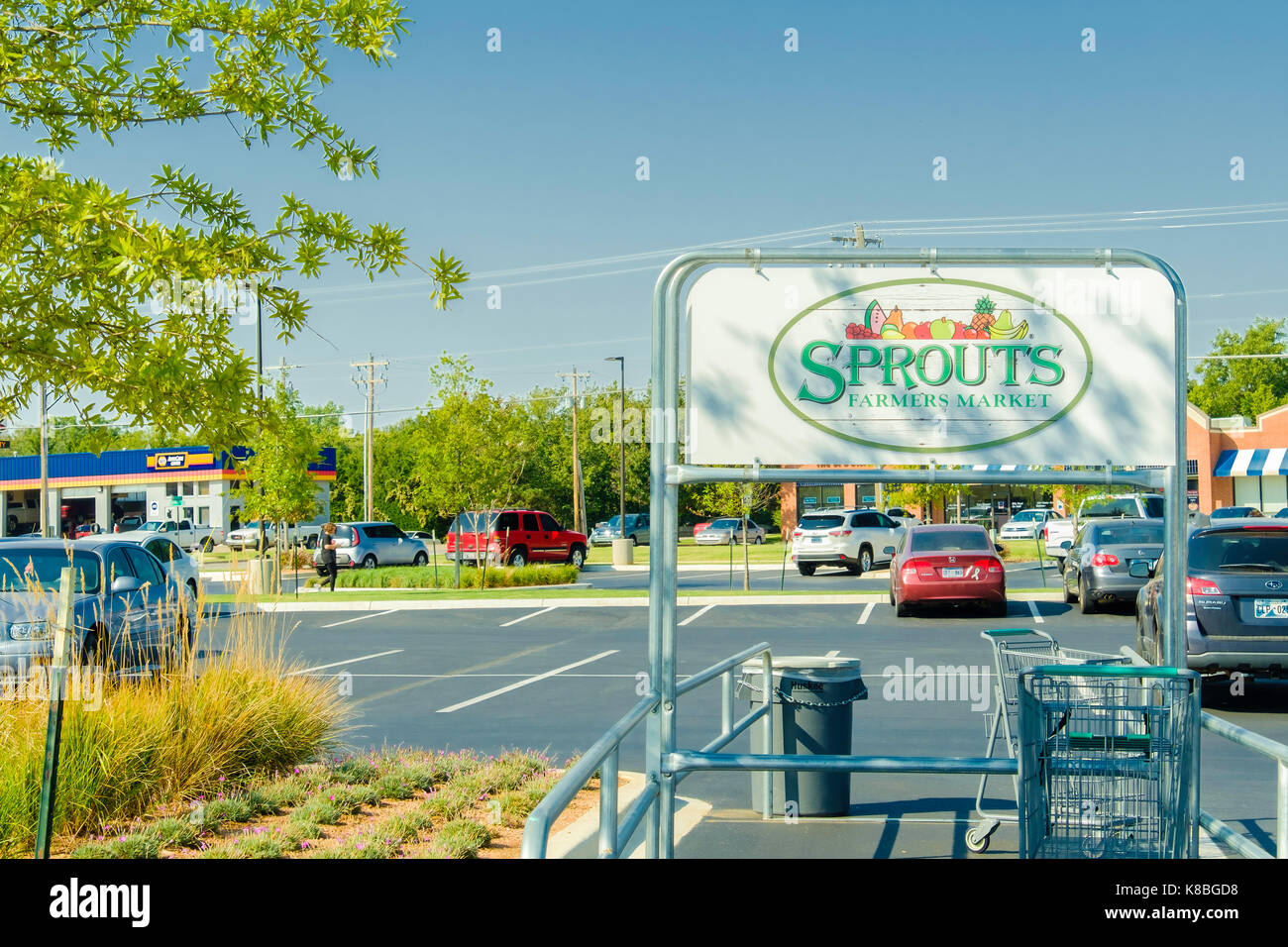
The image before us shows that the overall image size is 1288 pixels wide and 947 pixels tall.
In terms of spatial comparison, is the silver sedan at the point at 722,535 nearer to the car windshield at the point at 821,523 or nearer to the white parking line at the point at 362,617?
the car windshield at the point at 821,523

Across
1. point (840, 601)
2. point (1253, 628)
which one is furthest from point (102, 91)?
point (840, 601)

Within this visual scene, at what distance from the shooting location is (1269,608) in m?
9.54

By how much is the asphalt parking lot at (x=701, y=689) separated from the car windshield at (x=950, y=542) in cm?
117

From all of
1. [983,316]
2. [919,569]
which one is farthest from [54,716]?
[919,569]

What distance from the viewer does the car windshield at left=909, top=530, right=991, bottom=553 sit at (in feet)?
62.7

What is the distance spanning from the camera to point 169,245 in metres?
4.47

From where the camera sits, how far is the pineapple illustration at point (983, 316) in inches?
192

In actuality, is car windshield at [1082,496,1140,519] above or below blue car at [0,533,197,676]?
above

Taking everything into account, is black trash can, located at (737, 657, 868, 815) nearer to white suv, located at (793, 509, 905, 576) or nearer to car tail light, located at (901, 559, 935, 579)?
car tail light, located at (901, 559, 935, 579)

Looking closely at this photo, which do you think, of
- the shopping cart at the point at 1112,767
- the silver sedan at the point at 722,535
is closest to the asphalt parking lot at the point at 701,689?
the shopping cart at the point at 1112,767

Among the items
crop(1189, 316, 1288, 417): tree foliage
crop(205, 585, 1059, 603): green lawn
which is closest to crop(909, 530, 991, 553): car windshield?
crop(205, 585, 1059, 603): green lawn

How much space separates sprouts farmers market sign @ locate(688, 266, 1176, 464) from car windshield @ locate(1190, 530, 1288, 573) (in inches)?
230

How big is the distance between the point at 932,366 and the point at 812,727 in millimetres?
2766

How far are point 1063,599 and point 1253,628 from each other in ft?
38.5
